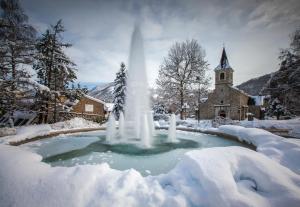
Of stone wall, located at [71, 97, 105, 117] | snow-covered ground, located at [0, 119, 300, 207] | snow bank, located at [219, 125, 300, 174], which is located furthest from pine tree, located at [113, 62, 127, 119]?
snow-covered ground, located at [0, 119, 300, 207]

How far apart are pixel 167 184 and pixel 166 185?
32mm

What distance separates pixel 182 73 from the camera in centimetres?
2388

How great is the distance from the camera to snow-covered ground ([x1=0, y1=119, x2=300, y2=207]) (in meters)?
2.27

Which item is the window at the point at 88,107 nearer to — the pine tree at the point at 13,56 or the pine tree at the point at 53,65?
the pine tree at the point at 53,65

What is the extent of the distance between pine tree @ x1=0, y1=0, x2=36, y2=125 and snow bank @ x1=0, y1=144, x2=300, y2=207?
1045 centimetres

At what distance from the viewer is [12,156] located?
3.52m

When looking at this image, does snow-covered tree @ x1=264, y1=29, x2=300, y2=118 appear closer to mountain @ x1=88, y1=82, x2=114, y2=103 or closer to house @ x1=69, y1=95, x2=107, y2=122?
house @ x1=69, y1=95, x2=107, y2=122

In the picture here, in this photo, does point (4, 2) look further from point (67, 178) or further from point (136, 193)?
point (136, 193)

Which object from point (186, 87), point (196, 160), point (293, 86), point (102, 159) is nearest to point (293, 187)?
point (196, 160)

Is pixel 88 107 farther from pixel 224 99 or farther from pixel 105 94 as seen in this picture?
pixel 105 94

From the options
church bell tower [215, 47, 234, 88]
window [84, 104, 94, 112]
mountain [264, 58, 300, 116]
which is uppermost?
church bell tower [215, 47, 234, 88]

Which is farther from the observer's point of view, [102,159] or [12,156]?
[102,159]

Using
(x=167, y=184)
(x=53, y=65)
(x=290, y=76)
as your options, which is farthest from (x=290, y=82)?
(x=53, y=65)

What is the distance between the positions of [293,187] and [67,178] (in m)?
3.51
